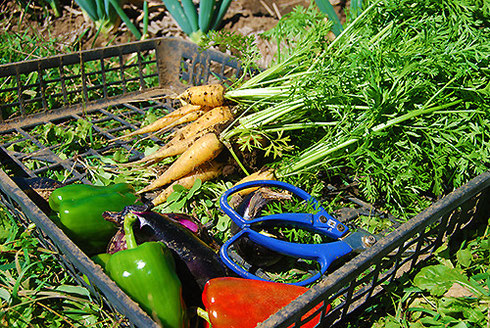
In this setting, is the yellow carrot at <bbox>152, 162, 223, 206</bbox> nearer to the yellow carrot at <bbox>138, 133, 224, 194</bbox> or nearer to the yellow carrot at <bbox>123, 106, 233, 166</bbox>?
the yellow carrot at <bbox>138, 133, 224, 194</bbox>

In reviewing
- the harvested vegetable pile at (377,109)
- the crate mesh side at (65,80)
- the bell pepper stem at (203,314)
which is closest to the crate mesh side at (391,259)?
the harvested vegetable pile at (377,109)

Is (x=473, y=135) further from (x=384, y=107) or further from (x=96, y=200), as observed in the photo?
(x=96, y=200)

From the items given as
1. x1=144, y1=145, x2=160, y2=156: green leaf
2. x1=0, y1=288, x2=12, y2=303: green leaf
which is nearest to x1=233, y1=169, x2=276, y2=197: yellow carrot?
x1=144, y1=145, x2=160, y2=156: green leaf

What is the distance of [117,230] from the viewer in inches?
65.6

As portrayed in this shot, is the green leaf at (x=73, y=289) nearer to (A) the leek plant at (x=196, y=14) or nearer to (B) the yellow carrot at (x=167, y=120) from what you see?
(B) the yellow carrot at (x=167, y=120)

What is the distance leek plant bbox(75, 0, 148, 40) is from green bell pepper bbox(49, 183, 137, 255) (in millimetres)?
2272

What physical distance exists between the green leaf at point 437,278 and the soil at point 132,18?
253 cm

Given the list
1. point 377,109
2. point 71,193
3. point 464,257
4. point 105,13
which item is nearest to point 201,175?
point 71,193

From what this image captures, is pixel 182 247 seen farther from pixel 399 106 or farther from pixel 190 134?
pixel 399 106

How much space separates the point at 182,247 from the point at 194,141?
0.76 meters

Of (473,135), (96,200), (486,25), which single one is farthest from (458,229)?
(96,200)

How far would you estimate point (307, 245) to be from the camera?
57.6 inches

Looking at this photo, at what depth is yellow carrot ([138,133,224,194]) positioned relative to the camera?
6.63 ft

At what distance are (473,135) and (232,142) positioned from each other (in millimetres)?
967
